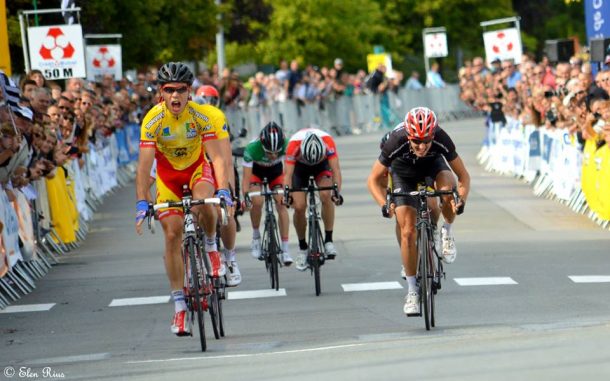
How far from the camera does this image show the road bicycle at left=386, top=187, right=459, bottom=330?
13.5 metres

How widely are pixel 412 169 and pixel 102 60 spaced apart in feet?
77.1

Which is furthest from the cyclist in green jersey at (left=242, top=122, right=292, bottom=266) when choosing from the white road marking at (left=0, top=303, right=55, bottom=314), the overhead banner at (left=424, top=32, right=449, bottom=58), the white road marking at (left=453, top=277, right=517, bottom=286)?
the overhead banner at (left=424, top=32, right=449, bottom=58)

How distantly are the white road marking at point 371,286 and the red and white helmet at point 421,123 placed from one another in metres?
3.65

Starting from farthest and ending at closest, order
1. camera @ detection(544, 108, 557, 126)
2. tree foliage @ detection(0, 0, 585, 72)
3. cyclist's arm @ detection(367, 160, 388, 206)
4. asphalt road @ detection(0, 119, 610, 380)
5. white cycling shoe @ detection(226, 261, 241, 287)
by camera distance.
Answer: tree foliage @ detection(0, 0, 585, 72)
camera @ detection(544, 108, 557, 126)
white cycling shoe @ detection(226, 261, 241, 287)
cyclist's arm @ detection(367, 160, 388, 206)
asphalt road @ detection(0, 119, 610, 380)

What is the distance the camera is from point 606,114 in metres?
21.9

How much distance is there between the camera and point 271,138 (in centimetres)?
1764

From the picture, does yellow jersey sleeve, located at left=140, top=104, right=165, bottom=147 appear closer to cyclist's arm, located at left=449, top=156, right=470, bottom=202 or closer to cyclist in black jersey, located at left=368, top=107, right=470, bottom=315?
cyclist in black jersey, located at left=368, top=107, right=470, bottom=315

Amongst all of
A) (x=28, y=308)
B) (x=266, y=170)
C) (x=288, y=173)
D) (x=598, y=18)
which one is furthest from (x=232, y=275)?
(x=598, y=18)

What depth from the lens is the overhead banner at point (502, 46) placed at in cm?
4084

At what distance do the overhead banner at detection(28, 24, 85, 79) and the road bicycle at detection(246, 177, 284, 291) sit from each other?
36.6ft

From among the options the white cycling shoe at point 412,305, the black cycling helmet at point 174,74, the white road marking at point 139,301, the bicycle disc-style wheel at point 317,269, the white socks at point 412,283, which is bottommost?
the white road marking at point 139,301

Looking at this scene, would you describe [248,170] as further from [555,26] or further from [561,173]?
[555,26]

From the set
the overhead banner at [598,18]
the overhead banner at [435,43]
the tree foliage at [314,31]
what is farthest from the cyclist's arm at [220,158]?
the tree foliage at [314,31]

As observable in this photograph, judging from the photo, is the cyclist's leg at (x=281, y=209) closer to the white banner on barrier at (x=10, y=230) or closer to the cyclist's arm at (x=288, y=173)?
the cyclist's arm at (x=288, y=173)
